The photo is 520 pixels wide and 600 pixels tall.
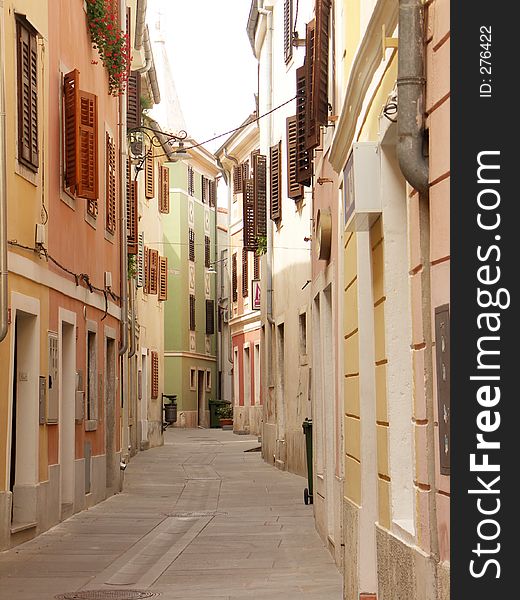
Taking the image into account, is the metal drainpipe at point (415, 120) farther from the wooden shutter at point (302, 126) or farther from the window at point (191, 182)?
the window at point (191, 182)

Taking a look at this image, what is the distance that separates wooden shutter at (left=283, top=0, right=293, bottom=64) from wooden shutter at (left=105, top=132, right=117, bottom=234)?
5950mm

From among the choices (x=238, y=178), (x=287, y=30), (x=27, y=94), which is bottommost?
(x=27, y=94)

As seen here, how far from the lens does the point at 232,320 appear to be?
49.0 meters

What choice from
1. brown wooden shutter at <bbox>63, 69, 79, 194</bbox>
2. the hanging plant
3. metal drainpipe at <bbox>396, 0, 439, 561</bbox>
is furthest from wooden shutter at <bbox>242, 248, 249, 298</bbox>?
metal drainpipe at <bbox>396, 0, 439, 561</bbox>

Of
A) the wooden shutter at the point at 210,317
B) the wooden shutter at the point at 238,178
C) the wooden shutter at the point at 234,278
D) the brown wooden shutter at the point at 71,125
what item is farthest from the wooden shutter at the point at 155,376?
the brown wooden shutter at the point at 71,125

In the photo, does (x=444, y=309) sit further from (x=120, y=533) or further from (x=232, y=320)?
(x=232, y=320)

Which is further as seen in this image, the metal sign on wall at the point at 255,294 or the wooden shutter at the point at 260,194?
the metal sign on wall at the point at 255,294

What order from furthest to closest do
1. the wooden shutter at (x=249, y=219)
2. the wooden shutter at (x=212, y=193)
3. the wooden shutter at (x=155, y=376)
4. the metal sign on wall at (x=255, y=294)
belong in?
1. the wooden shutter at (x=212, y=193)
2. the metal sign on wall at (x=255, y=294)
3. the wooden shutter at (x=155, y=376)
4. the wooden shutter at (x=249, y=219)

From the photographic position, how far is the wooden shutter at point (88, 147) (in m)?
17.2

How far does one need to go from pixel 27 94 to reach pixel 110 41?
5859 millimetres

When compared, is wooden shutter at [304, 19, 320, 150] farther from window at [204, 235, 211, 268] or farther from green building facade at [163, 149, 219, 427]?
window at [204, 235, 211, 268]

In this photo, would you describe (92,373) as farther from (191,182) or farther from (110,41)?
(191,182)

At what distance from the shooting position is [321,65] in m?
13.6

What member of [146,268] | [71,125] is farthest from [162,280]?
[71,125]
